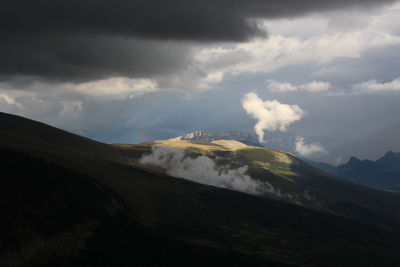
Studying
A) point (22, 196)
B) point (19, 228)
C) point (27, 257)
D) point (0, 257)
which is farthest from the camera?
point (22, 196)

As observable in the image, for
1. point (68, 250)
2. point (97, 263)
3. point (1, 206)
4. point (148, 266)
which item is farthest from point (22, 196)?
point (148, 266)

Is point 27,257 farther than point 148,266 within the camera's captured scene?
No

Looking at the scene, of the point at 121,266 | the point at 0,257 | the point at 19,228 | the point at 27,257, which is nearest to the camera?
the point at 0,257

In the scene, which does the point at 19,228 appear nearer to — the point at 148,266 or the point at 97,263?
A: the point at 97,263

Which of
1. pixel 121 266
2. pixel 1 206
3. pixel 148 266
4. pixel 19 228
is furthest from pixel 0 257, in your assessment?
pixel 148 266

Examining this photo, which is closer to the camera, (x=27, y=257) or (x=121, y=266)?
(x=27, y=257)

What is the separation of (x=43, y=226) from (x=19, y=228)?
16042 millimetres

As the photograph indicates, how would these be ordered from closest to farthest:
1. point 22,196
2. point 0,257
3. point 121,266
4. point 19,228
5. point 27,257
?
point 0,257, point 27,257, point 19,228, point 121,266, point 22,196

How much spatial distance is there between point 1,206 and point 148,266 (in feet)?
236

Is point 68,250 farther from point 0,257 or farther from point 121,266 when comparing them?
point 0,257

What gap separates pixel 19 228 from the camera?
17250 centimetres

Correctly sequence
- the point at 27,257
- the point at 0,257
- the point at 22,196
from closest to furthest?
the point at 0,257 < the point at 27,257 < the point at 22,196

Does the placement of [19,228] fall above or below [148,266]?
above

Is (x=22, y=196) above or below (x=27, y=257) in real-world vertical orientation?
above
